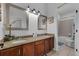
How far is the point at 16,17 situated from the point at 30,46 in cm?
53

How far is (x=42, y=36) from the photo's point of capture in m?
2.02

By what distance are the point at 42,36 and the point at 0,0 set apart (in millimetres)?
917

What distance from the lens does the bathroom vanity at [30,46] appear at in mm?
1789

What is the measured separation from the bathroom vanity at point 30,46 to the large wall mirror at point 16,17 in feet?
0.76

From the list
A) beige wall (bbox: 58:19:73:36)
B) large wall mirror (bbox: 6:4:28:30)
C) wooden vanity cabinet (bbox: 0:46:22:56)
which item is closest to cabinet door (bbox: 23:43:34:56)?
wooden vanity cabinet (bbox: 0:46:22:56)

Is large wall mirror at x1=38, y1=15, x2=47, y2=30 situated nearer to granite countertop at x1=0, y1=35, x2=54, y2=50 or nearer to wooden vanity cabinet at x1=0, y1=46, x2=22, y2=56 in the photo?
granite countertop at x1=0, y1=35, x2=54, y2=50

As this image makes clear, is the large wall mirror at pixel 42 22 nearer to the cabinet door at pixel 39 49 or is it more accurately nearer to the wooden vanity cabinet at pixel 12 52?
the cabinet door at pixel 39 49

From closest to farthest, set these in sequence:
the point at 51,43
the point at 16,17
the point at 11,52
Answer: the point at 11,52 < the point at 16,17 < the point at 51,43

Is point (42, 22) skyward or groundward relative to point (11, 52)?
skyward

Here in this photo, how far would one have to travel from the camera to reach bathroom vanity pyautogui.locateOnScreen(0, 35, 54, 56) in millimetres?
1789

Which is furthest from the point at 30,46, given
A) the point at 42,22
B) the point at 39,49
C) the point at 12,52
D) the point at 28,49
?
the point at 42,22

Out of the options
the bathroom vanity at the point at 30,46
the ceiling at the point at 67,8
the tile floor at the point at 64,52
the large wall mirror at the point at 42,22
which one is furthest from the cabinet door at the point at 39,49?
the ceiling at the point at 67,8

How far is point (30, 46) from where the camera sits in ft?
6.45

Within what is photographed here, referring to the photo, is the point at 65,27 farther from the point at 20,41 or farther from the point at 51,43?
the point at 20,41
